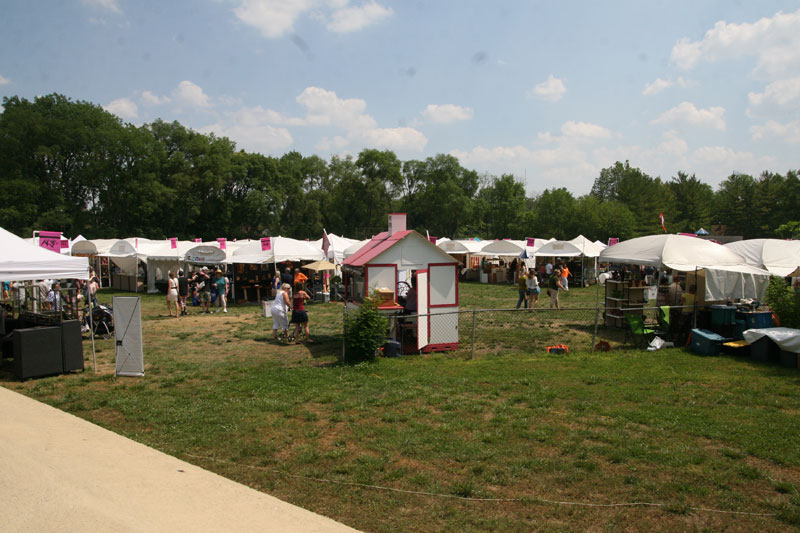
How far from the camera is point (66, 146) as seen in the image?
168ft

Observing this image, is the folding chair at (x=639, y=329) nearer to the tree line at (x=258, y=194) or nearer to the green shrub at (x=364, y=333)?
the green shrub at (x=364, y=333)

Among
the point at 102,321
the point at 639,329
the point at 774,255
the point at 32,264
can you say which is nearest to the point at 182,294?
the point at 102,321

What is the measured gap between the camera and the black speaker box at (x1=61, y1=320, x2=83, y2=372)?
33.7ft

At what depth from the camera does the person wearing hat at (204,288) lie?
20.4m

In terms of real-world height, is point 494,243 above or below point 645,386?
above

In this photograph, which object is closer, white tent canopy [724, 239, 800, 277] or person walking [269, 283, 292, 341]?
person walking [269, 283, 292, 341]

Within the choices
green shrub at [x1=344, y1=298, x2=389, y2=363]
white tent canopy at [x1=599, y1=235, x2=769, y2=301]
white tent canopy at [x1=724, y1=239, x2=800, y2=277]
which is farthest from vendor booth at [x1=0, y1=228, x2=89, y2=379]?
white tent canopy at [x1=724, y1=239, x2=800, y2=277]

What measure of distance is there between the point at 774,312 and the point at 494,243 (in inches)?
894

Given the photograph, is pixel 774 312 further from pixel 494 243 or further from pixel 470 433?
pixel 494 243

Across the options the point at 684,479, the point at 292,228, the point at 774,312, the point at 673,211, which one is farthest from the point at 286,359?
the point at 673,211

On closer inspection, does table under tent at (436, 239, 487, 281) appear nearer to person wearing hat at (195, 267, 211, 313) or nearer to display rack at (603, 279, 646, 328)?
person wearing hat at (195, 267, 211, 313)

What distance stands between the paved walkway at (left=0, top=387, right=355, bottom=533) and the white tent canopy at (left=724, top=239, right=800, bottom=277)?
695 inches

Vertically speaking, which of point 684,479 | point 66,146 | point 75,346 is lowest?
point 684,479

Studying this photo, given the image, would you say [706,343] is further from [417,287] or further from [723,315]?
[417,287]
